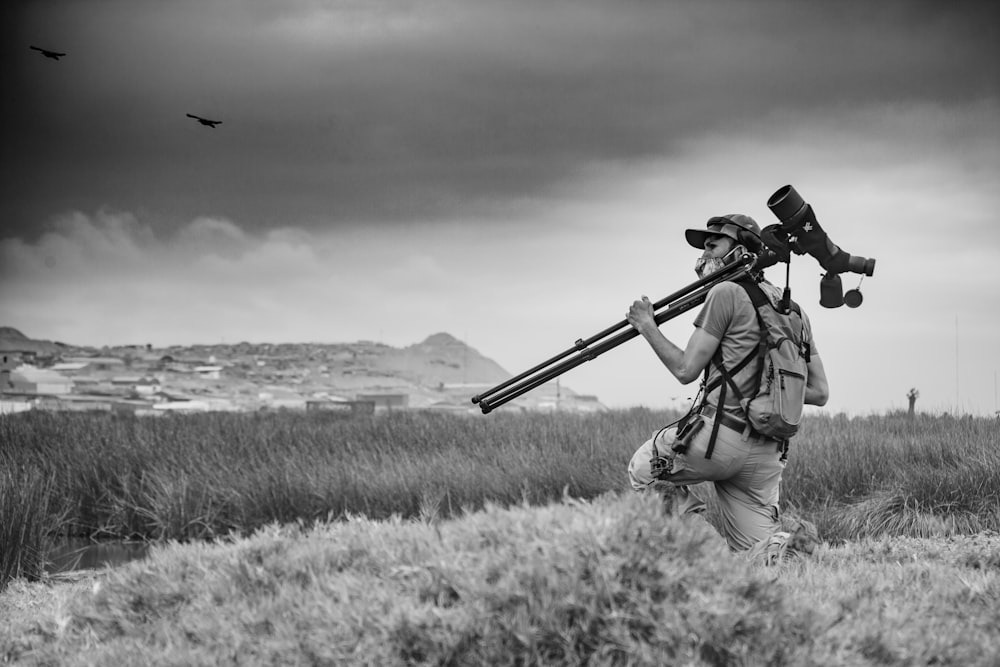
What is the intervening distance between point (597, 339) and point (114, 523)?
8.72 meters

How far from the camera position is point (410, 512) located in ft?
38.5

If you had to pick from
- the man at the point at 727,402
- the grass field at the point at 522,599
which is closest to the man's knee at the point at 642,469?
the man at the point at 727,402

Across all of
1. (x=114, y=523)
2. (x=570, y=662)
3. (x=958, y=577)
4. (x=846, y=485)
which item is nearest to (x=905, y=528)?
(x=846, y=485)

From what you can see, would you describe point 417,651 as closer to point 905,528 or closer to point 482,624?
point 482,624

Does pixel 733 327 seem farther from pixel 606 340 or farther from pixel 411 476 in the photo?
pixel 411 476

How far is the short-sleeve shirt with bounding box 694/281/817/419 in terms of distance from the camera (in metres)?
6.09

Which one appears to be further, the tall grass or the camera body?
the tall grass

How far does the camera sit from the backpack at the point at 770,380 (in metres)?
6.07

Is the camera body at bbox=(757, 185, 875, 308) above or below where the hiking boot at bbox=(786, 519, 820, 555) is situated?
above

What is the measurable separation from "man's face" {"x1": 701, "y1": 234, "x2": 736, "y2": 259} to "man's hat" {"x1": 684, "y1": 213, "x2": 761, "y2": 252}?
0.10ft

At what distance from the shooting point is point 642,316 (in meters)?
6.33

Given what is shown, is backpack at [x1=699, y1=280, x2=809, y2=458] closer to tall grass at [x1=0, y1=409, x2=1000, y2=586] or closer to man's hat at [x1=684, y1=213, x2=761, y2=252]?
man's hat at [x1=684, y1=213, x2=761, y2=252]

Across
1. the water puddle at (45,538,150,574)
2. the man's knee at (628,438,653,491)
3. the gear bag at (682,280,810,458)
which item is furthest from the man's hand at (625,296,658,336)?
the water puddle at (45,538,150,574)

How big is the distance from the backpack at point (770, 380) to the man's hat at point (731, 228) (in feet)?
1.28
